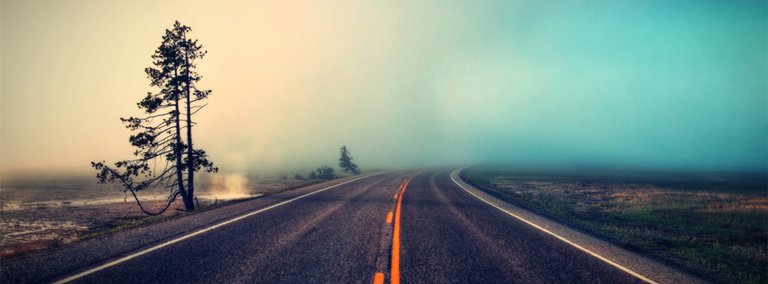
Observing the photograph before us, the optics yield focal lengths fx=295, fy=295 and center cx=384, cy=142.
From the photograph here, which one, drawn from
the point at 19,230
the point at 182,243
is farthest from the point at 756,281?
the point at 19,230

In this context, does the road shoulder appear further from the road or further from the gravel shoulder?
the gravel shoulder

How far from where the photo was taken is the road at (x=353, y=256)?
15.2 ft

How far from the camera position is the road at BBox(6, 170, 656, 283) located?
462cm

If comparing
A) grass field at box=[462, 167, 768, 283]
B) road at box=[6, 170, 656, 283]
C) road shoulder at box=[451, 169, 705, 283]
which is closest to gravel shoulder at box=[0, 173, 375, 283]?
road at box=[6, 170, 656, 283]

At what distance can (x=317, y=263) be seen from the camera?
516 cm

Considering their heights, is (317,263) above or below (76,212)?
above

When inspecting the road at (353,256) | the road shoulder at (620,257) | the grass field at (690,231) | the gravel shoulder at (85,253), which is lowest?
the grass field at (690,231)

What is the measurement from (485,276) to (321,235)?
395cm

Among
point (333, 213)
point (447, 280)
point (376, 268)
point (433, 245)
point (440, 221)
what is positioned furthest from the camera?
point (333, 213)

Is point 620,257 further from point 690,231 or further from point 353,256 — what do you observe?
point 690,231

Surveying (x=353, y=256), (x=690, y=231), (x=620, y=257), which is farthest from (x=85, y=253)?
Answer: (x=690, y=231)

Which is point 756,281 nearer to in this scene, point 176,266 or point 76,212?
point 176,266

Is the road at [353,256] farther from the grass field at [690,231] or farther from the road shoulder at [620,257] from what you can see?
the grass field at [690,231]

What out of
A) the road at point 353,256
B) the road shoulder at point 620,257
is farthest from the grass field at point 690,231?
the road at point 353,256
